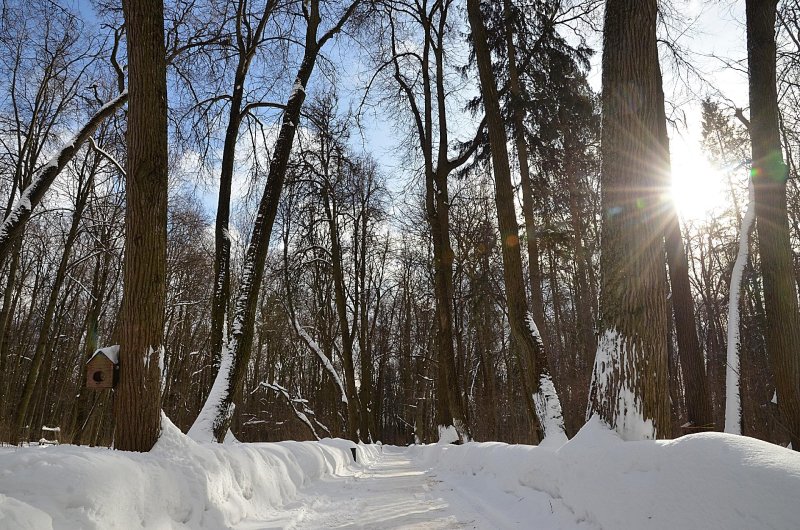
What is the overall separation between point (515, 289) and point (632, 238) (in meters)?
4.24

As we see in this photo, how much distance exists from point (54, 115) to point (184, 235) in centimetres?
654

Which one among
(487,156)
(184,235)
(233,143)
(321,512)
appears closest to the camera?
(321,512)

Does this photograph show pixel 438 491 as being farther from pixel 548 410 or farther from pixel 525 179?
pixel 525 179

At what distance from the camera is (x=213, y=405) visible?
Answer: 6938 millimetres

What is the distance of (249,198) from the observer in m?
10.2

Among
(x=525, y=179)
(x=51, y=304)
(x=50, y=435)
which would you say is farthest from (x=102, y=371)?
(x=50, y=435)

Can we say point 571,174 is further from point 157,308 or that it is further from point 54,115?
point 54,115

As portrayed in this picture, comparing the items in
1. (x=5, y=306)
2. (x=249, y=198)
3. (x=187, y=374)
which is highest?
(x=249, y=198)

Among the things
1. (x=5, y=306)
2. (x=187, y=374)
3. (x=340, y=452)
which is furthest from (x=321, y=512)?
(x=187, y=374)

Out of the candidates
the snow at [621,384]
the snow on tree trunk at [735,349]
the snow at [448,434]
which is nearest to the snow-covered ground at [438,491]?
the snow at [621,384]

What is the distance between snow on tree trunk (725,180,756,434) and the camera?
25.3 ft

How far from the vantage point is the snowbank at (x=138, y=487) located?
2.37 m

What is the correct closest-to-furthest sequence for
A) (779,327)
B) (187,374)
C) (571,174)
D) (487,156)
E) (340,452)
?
(779,327) → (340,452) → (571,174) → (487,156) → (187,374)

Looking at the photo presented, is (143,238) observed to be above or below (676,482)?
above
